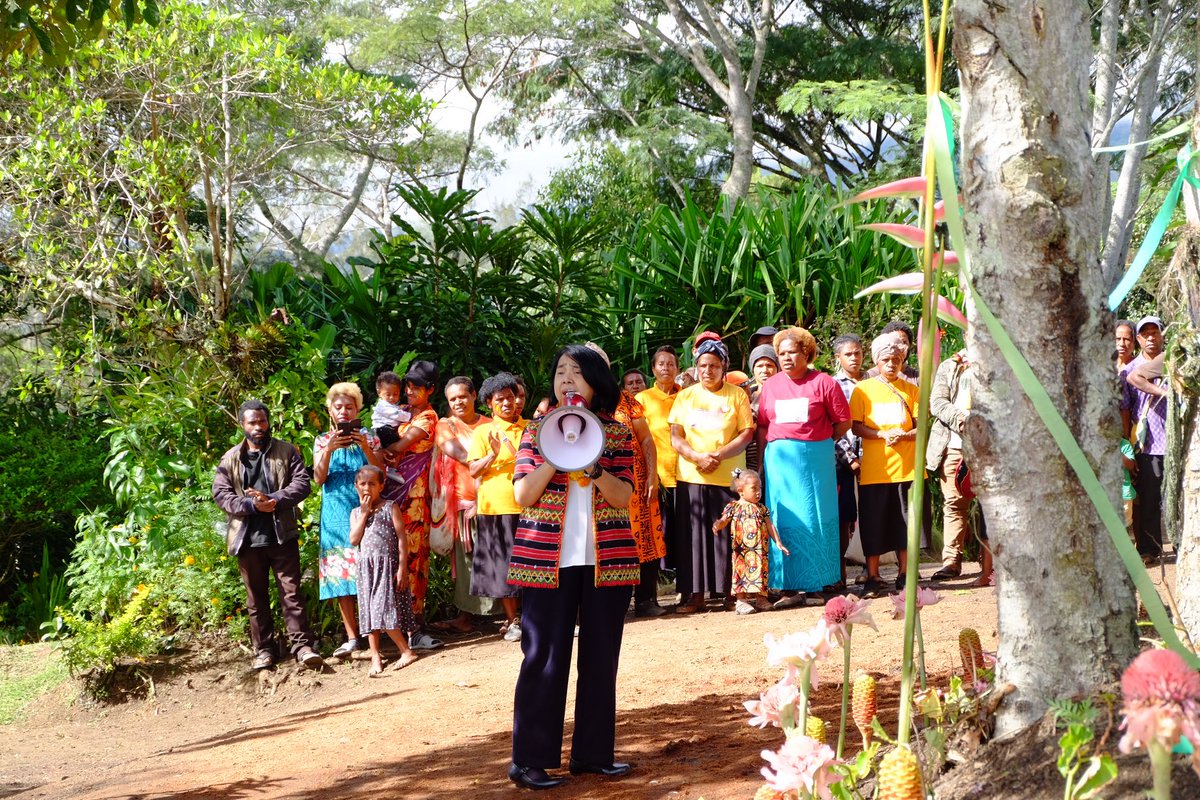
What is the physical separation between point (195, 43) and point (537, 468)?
594 centimetres

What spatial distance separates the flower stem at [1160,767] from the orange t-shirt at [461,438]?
21.1 ft

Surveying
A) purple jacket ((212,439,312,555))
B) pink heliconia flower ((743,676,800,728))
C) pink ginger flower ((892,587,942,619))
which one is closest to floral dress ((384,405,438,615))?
purple jacket ((212,439,312,555))

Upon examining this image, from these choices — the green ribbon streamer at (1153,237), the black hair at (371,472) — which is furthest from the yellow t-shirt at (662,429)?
the green ribbon streamer at (1153,237)

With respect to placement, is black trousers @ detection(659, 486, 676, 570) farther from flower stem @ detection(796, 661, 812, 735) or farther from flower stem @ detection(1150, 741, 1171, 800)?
flower stem @ detection(1150, 741, 1171, 800)

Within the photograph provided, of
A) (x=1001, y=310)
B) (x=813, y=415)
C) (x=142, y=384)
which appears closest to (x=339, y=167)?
(x=142, y=384)

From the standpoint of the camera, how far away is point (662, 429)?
27.9 feet

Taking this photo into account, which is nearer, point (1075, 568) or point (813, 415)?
point (1075, 568)

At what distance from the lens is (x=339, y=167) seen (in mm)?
29062

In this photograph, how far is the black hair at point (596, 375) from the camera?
451 cm

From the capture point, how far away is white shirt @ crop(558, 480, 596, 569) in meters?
4.57

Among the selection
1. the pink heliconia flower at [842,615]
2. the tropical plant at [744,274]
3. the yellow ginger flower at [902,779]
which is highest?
the tropical plant at [744,274]

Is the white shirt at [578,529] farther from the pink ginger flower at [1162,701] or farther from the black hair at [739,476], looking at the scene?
the black hair at [739,476]

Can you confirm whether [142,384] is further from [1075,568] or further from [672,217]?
[1075,568]

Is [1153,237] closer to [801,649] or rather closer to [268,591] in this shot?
[801,649]
